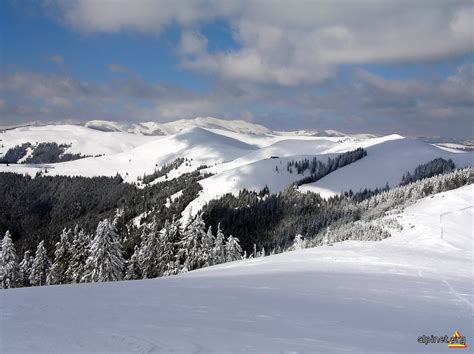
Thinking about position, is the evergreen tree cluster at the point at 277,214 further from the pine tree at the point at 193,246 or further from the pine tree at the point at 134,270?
the pine tree at the point at 134,270

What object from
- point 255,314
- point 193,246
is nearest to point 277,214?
point 193,246

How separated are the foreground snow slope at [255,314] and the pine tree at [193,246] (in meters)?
38.5

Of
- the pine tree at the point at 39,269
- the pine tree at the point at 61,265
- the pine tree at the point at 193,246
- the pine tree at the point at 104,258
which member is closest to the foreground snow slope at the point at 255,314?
the pine tree at the point at 104,258

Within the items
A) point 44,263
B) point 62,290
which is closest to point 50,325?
point 62,290

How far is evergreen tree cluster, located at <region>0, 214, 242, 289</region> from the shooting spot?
5431 cm

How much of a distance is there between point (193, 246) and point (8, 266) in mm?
30378

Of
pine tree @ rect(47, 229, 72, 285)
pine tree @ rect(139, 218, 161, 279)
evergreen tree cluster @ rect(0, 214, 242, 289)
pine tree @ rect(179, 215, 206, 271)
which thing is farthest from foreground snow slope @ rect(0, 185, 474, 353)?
pine tree @ rect(47, 229, 72, 285)

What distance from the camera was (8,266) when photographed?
61.8m

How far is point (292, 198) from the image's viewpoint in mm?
189250

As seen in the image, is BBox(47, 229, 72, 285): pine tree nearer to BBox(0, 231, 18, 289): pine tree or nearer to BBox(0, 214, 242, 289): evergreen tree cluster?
BBox(0, 214, 242, 289): evergreen tree cluster

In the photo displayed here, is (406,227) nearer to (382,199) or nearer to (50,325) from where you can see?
(50,325)

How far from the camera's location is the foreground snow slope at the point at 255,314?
8905 mm

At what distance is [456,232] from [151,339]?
A: 44654 mm

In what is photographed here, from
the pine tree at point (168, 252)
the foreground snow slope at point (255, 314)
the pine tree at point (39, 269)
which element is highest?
the foreground snow slope at point (255, 314)
